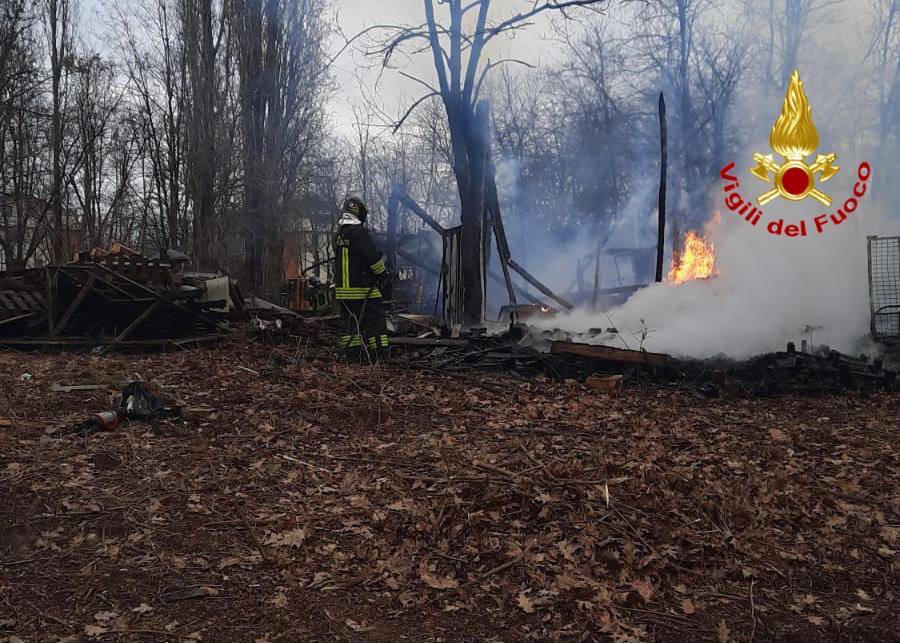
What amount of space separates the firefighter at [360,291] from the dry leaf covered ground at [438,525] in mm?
2476

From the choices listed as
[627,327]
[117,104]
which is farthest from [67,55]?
[627,327]

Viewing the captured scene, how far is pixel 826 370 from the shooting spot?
8570 mm

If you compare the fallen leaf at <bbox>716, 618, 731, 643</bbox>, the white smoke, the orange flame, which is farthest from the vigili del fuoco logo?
the fallen leaf at <bbox>716, 618, 731, 643</bbox>

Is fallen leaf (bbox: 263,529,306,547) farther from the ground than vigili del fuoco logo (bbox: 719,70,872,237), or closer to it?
closer to it

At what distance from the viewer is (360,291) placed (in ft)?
30.8

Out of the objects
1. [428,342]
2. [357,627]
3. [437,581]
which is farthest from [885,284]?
[357,627]

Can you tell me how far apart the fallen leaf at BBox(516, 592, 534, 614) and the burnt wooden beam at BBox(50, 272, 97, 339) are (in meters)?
9.17

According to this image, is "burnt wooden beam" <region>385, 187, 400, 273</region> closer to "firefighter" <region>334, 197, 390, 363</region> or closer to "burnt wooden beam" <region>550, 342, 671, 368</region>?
"firefighter" <region>334, 197, 390, 363</region>

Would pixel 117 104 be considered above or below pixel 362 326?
above

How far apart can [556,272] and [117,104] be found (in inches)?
714

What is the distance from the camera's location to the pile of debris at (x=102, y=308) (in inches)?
406

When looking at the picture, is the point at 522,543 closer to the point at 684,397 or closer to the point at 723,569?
the point at 723,569

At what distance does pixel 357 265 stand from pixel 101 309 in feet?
14.2

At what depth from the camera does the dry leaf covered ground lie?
3.17 meters
